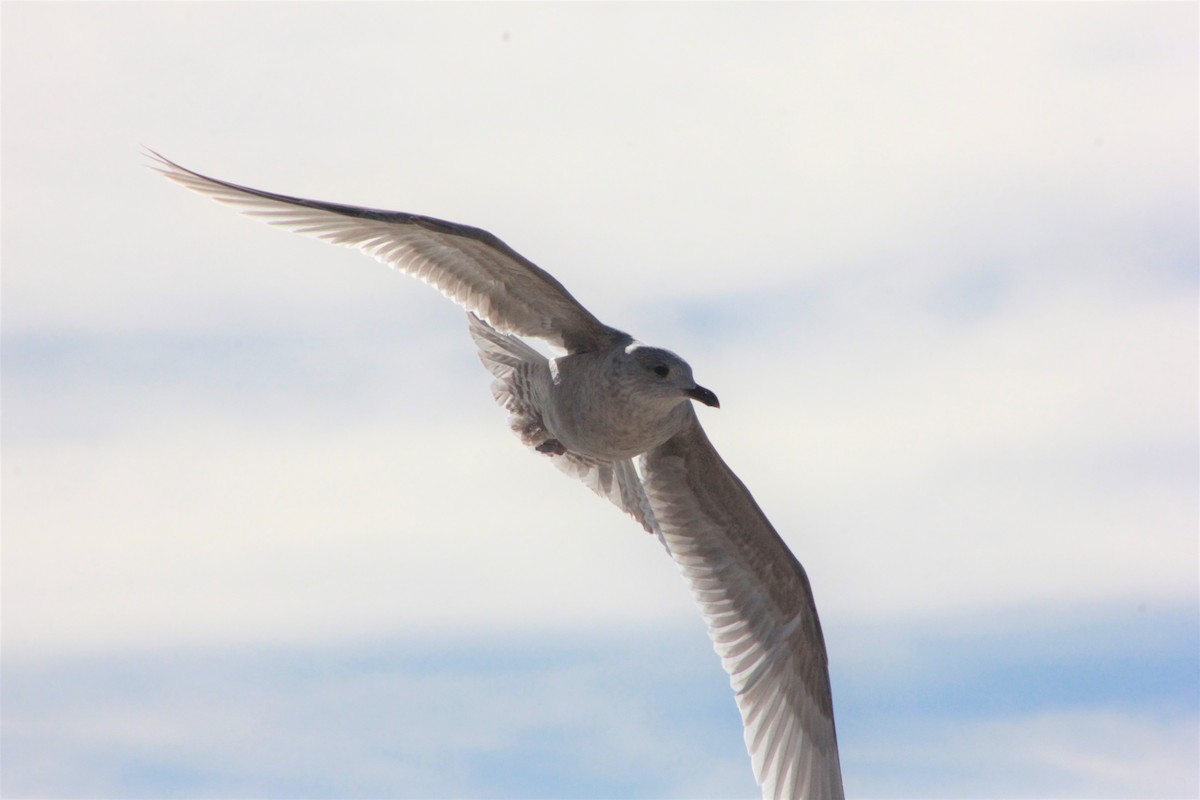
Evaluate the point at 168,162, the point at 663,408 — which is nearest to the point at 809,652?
the point at 663,408

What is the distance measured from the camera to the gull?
9.01 metres

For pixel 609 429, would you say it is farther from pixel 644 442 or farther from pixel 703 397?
pixel 703 397

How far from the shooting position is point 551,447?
32.1 ft

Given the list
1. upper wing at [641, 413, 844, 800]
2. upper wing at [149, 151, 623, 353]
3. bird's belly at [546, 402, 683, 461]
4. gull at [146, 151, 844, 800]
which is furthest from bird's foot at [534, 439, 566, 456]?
upper wing at [641, 413, 844, 800]

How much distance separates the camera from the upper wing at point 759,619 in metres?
10.8

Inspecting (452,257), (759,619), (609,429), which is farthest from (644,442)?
(759,619)

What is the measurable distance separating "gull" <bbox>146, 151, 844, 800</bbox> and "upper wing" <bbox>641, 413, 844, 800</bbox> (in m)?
0.01

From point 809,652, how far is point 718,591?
2.95 feet

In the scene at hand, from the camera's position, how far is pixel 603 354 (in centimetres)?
934

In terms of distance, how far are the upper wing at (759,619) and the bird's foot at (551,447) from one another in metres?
1.18

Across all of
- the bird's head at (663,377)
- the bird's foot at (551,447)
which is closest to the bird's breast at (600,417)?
the bird's head at (663,377)

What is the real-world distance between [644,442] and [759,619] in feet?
7.98

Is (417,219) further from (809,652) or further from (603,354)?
(809,652)

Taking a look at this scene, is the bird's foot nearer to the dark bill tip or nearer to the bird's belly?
the bird's belly
